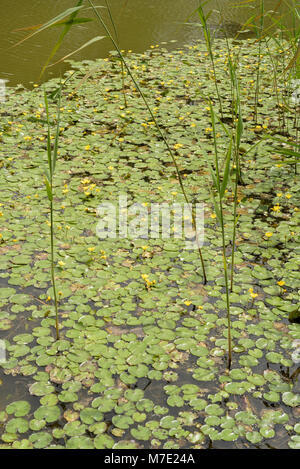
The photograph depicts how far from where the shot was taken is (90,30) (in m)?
6.02

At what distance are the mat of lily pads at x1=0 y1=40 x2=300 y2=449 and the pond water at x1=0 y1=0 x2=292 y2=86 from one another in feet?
4.76

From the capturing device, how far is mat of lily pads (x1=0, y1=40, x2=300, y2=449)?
5.92 ft

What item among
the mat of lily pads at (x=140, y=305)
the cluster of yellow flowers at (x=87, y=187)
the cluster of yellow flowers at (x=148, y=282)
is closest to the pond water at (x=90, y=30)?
the mat of lily pads at (x=140, y=305)

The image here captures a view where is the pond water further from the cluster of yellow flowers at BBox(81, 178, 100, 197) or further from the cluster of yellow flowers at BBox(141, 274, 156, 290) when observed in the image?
the cluster of yellow flowers at BBox(141, 274, 156, 290)

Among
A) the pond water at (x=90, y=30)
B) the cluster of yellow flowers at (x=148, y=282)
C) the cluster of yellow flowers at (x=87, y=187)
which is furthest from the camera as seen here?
the pond water at (x=90, y=30)

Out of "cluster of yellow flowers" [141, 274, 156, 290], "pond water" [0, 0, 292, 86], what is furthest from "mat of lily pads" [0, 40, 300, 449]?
"pond water" [0, 0, 292, 86]

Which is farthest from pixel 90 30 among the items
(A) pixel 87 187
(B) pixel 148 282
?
(B) pixel 148 282

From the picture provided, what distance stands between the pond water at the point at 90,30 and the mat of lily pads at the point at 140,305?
1451 millimetres

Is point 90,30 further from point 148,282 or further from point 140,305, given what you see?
point 140,305

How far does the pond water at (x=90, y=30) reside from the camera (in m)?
5.12

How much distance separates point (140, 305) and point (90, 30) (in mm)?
4597

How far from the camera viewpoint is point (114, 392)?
189 cm

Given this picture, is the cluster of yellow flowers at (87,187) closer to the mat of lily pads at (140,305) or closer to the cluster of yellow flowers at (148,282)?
the mat of lily pads at (140,305)
